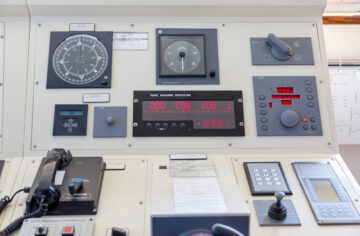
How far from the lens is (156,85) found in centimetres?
146

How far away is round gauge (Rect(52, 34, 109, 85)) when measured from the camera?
145 cm

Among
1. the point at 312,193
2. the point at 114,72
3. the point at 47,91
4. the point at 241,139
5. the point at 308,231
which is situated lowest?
the point at 308,231

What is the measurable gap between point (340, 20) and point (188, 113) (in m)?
1.74

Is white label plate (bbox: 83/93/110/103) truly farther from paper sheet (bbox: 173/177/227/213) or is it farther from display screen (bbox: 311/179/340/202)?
display screen (bbox: 311/179/340/202)

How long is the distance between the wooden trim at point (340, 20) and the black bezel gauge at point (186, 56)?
4.27 feet

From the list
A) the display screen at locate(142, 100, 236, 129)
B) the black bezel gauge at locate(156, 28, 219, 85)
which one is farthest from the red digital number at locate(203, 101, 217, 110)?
the black bezel gauge at locate(156, 28, 219, 85)

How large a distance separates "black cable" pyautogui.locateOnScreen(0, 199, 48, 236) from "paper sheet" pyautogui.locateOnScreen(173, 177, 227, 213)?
45 cm

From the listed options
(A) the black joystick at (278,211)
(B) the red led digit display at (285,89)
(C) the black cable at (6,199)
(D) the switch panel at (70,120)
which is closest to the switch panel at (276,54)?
(B) the red led digit display at (285,89)

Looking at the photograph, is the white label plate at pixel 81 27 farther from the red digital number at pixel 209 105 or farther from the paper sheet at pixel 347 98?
the paper sheet at pixel 347 98

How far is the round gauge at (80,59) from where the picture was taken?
1452mm

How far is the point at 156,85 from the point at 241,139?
1.63ft

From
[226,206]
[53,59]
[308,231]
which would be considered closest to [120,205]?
[226,206]

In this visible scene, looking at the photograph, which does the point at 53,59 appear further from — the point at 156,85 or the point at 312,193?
the point at 312,193

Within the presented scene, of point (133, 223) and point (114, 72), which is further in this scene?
point (114, 72)
